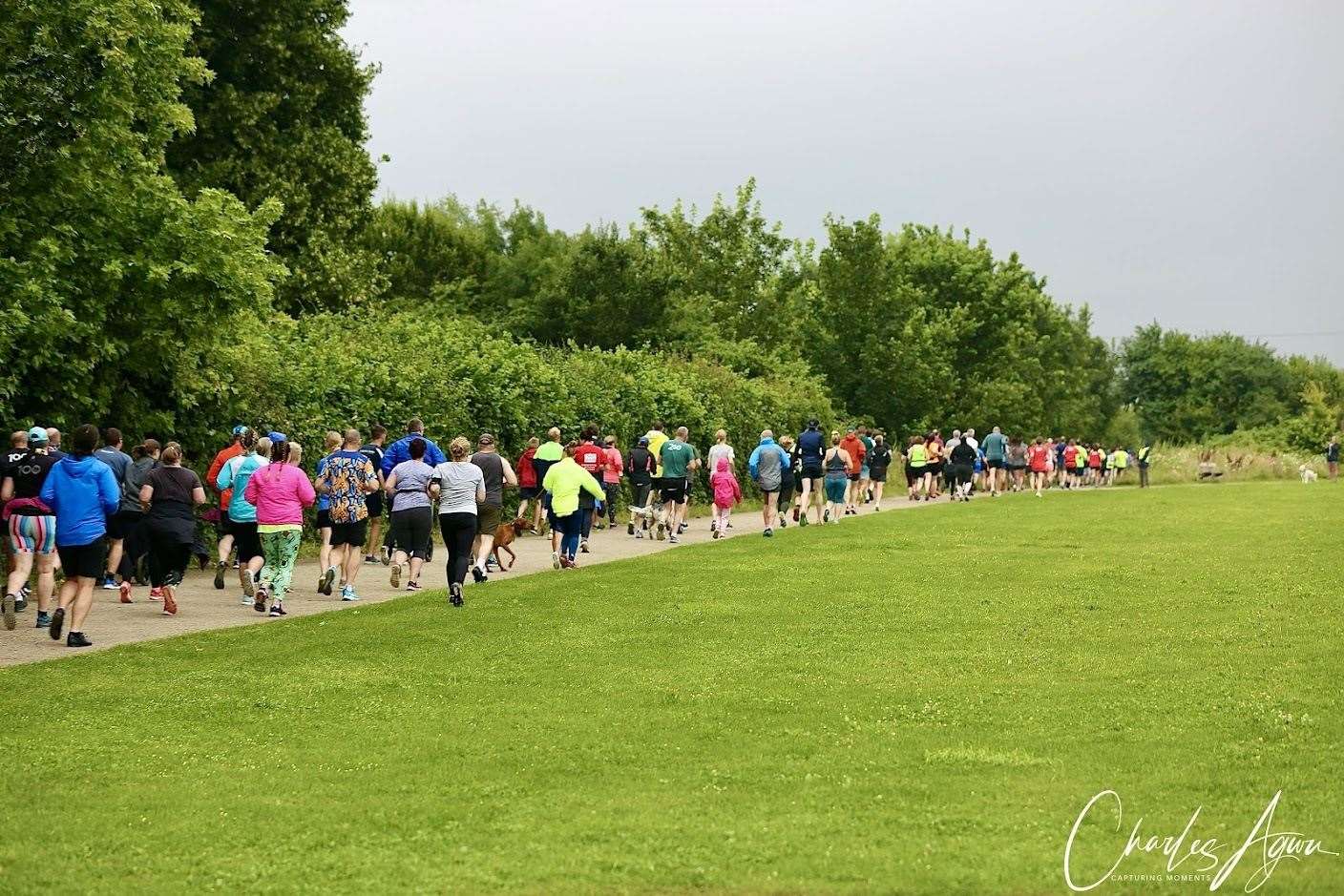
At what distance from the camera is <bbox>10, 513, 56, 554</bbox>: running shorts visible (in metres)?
16.2

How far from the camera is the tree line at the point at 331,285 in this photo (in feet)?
71.2

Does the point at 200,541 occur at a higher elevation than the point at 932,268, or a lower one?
lower

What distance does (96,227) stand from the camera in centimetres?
2216

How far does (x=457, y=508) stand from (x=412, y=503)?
3.39ft

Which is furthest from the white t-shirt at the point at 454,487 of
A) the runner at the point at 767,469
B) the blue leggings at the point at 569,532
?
the runner at the point at 767,469

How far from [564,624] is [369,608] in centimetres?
287

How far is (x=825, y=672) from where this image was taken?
13.4m

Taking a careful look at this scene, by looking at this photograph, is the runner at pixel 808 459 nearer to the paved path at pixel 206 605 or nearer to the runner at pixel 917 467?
the paved path at pixel 206 605

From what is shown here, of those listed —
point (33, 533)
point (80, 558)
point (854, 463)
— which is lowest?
point (80, 558)

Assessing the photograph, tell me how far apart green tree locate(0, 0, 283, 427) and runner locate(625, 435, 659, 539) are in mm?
9770

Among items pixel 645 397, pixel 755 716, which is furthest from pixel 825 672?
pixel 645 397

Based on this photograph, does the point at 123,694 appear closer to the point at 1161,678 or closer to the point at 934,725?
the point at 934,725

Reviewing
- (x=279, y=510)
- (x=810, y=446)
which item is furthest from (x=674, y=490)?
(x=279, y=510)

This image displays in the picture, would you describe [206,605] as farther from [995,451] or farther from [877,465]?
[995,451]
